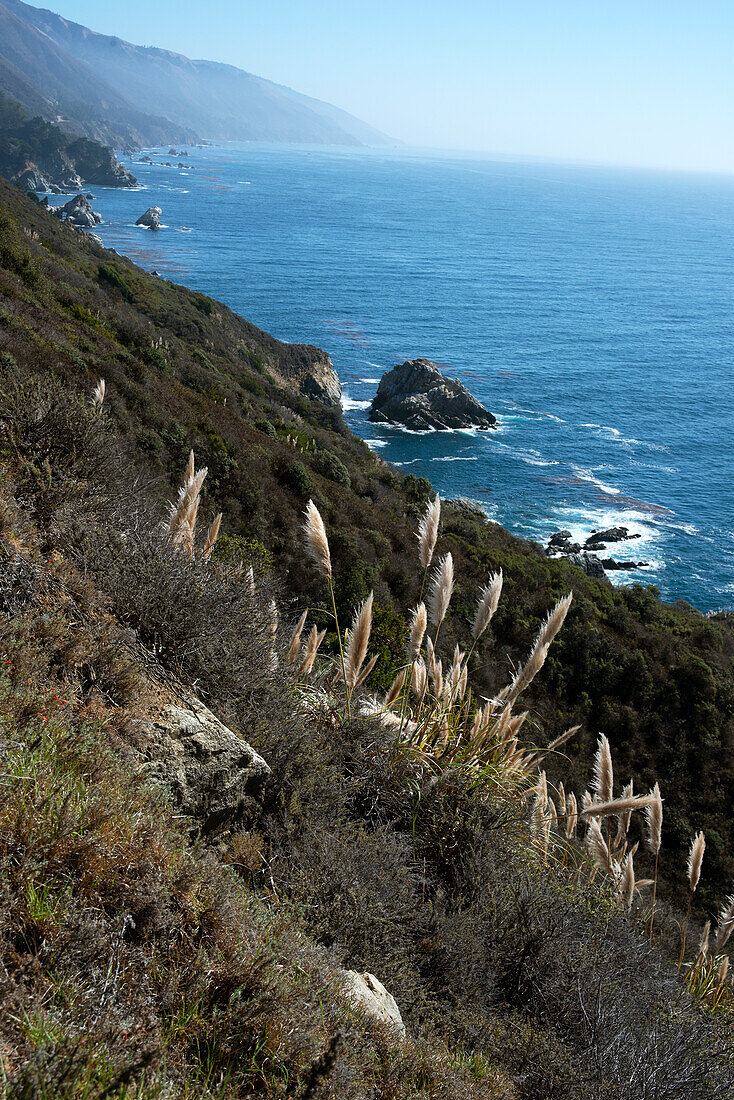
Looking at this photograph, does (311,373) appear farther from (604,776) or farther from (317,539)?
(604,776)

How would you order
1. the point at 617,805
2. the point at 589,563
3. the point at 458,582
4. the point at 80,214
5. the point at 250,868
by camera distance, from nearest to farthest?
1. the point at 250,868
2. the point at 617,805
3. the point at 458,582
4. the point at 589,563
5. the point at 80,214

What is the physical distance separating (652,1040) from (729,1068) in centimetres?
50

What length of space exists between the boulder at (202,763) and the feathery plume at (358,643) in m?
1.01

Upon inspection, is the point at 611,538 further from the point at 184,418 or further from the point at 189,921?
the point at 189,921

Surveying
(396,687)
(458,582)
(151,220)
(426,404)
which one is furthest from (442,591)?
(151,220)

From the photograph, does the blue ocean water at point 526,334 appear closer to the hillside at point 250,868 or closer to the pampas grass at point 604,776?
the pampas grass at point 604,776

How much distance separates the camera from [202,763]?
318 centimetres

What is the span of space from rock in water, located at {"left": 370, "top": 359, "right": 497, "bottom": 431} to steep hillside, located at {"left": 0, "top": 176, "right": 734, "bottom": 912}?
75.9 ft

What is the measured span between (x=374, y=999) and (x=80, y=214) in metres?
111

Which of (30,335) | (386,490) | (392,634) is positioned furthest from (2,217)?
(392,634)

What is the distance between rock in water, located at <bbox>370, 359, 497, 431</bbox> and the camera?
158 feet

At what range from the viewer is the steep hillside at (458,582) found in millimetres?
15367

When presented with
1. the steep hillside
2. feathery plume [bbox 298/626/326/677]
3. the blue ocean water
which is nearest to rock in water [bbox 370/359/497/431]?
the blue ocean water

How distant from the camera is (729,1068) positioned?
9.93ft
